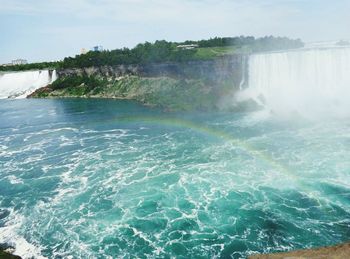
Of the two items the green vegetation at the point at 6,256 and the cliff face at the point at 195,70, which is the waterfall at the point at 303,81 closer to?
the cliff face at the point at 195,70

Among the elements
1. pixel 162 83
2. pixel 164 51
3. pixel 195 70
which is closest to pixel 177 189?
pixel 195 70

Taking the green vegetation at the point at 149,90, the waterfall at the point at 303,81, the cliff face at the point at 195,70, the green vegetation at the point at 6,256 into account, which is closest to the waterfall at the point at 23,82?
the green vegetation at the point at 149,90

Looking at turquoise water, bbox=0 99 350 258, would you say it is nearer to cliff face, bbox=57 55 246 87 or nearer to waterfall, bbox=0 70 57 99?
cliff face, bbox=57 55 246 87

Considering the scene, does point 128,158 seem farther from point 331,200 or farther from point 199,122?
point 331,200

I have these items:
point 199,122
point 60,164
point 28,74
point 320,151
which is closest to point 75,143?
point 60,164

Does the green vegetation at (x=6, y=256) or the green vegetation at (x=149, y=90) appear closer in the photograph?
the green vegetation at (x=6, y=256)

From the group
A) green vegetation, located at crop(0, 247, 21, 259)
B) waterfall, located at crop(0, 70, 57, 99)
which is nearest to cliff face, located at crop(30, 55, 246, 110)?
waterfall, located at crop(0, 70, 57, 99)

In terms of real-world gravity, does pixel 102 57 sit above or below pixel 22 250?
above
